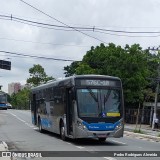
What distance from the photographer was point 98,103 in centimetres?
1881

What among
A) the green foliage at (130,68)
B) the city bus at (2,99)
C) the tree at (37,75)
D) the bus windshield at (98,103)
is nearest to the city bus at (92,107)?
the bus windshield at (98,103)

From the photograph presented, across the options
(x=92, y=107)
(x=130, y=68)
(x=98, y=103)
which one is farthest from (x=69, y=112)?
(x=130, y=68)

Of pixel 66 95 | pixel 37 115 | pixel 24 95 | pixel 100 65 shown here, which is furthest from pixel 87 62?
pixel 24 95

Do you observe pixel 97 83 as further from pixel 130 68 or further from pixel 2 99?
pixel 2 99

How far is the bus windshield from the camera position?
18.7m

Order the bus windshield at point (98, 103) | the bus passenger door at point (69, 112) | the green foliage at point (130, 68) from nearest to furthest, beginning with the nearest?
the bus windshield at point (98, 103), the bus passenger door at point (69, 112), the green foliage at point (130, 68)

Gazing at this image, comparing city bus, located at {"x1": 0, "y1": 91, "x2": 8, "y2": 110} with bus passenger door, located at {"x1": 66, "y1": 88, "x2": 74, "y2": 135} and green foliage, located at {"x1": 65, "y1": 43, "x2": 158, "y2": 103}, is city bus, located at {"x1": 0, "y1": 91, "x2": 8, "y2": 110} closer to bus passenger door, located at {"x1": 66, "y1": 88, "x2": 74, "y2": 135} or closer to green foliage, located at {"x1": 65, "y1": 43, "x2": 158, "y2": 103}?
green foliage, located at {"x1": 65, "y1": 43, "x2": 158, "y2": 103}

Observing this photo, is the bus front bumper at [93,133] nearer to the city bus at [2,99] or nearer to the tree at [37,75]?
the city bus at [2,99]

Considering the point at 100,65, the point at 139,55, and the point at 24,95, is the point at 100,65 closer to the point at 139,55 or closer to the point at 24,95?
the point at 139,55

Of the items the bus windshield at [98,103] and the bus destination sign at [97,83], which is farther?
the bus destination sign at [97,83]

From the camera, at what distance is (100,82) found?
1936cm

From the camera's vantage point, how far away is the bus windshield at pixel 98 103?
18.7 m

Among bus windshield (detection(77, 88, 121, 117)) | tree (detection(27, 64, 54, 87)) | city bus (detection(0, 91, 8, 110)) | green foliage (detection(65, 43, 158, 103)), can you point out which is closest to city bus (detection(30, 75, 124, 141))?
bus windshield (detection(77, 88, 121, 117))

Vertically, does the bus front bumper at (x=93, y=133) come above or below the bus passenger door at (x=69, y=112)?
below
